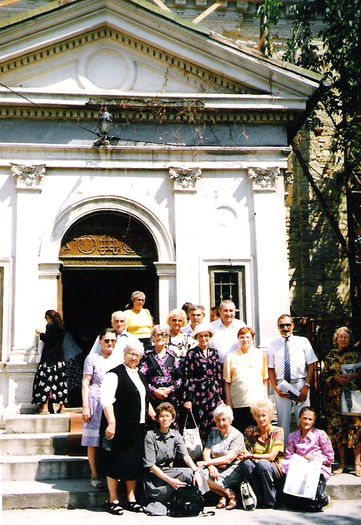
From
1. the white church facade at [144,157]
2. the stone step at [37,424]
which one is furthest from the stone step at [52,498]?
the white church facade at [144,157]

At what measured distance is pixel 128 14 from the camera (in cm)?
1055

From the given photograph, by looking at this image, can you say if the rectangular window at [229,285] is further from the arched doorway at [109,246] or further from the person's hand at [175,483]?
the person's hand at [175,483]

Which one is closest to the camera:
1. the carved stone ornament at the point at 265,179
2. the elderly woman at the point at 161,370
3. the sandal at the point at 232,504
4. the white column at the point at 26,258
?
the sandal at the point at 232,504

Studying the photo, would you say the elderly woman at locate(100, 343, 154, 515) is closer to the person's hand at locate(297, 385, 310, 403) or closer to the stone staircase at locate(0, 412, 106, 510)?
the stone staircase at locate(0, 412, 106, 510)

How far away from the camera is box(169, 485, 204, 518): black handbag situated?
6531mm

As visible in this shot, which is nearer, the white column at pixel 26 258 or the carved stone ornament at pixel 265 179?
the white column at pixel 26 258

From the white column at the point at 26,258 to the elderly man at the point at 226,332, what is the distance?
3351 mm

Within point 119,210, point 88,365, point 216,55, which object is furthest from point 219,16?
point 88,365

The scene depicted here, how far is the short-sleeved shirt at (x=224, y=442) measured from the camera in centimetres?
699

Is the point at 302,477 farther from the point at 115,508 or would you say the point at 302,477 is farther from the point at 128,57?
the point at 128,57

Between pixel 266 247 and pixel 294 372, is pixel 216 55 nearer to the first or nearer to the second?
pixel 266 247

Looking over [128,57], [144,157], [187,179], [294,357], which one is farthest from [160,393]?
[128,57]

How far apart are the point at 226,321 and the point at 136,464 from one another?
91.2 inches

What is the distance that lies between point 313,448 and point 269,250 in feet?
13.7
